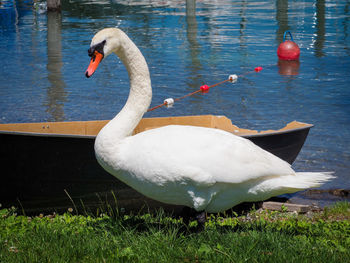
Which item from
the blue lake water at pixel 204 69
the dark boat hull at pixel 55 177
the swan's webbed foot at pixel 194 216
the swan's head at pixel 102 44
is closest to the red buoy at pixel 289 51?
the blue lake water at pixel 204 69

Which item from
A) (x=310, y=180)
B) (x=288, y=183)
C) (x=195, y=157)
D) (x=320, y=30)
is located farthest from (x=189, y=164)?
(x=320, y=30)

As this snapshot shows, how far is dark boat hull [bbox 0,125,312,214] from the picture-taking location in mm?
6355

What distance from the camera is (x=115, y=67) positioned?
17172 mm

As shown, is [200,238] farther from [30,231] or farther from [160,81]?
[160,81]

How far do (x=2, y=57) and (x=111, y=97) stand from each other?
6.91m

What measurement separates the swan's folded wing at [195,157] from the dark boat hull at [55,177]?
1830 millimetres

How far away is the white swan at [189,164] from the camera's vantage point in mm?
4457

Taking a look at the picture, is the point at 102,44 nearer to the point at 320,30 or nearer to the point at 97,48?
the point at 97,48

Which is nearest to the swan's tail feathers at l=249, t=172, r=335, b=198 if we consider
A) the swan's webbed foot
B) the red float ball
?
the swan's webbed foot

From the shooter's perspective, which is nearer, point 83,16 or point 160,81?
point 160,81

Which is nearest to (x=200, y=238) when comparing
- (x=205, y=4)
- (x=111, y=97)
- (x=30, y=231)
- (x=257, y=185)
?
(x=257, y=185)

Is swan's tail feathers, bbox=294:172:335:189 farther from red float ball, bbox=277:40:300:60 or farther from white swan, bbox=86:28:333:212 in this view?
red float ball, bbox=277:40:300:60

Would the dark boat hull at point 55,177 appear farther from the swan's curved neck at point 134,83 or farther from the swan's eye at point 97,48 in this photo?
the swan's eye at point 97,48

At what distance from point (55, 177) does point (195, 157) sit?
2.62 m
